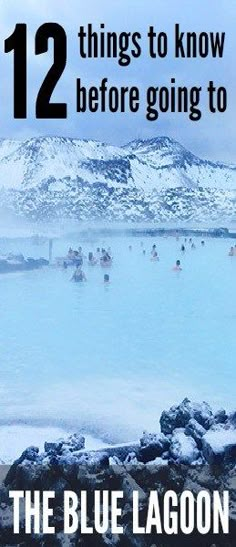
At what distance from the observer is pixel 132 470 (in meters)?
2.97

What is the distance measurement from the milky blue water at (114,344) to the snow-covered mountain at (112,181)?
0.90 ft

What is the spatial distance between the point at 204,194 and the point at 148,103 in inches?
41.6

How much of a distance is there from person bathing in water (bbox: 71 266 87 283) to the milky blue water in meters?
0.05

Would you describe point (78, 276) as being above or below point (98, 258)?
below

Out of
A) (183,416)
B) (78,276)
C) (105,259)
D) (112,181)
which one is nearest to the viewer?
(183,416)

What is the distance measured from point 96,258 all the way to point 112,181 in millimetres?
559

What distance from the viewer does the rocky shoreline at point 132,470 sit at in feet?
9.56

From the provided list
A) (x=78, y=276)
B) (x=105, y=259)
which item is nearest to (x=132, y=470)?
(x=78, y=276)

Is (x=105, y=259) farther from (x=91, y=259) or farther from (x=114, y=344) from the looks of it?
(x=114, y=344)

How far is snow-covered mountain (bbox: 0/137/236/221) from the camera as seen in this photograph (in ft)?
12.6

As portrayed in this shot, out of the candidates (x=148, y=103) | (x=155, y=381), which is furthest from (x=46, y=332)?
(x=148, y=103)

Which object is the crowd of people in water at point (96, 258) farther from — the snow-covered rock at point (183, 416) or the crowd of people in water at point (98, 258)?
the snow-covered rock at point (183, 416)

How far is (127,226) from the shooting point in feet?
14.3

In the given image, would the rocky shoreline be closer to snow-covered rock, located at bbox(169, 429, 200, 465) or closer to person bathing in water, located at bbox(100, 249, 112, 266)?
snow-covered rock, located at bbox(169, 429, 200, 465)
